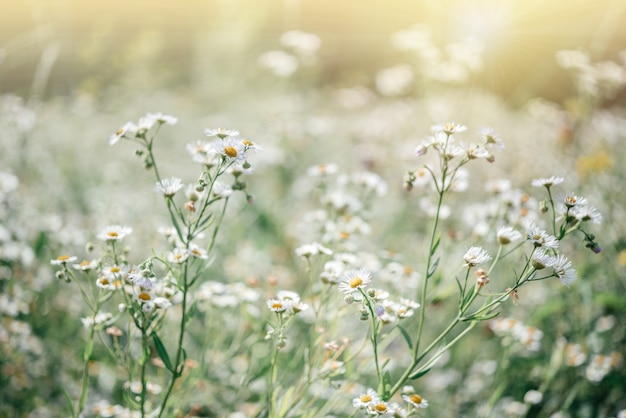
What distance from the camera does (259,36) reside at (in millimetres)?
7668

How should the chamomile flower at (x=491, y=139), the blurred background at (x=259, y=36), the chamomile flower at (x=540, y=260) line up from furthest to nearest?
1. the blurred background at (x=259, y=36)
2. the chamomile flower at (x=491, y=139)
3. the chamomile flower at (x=540, y=260)

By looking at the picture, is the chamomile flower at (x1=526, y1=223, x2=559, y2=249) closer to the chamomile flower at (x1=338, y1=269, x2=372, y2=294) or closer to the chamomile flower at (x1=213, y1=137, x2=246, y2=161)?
the chamomile flower at (x1=338, y1=269, x2=372, y2=294)

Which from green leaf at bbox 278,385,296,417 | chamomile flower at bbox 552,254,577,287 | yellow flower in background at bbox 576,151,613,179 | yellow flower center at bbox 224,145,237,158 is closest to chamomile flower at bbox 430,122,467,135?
chamomile flower at bbox 552,254,577,287

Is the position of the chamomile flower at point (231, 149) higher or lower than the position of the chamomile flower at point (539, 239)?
higher

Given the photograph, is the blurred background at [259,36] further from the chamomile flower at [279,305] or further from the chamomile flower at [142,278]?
the chamomile flower at [279,305]

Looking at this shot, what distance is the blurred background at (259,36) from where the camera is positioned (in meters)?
4.31

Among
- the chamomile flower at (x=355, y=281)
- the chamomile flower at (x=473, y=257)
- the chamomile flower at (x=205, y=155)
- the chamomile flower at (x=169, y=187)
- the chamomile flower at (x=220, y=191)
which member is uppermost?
the chamomile flower at (x=205, y=155)

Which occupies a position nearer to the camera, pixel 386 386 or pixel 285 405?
pixel 386 386

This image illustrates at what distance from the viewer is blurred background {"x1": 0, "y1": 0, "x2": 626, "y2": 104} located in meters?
4.31

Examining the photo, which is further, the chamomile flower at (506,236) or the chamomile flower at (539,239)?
the chamomile flower at (506,236)

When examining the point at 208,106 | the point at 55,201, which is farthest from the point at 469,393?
the point at 208,106

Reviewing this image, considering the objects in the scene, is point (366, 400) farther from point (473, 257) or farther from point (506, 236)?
point (506, 236)

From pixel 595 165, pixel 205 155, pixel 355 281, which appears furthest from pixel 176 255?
pixel 595 165

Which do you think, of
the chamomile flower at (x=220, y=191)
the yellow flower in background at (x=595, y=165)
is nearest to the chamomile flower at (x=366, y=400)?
the chamomile flower at (x=220, y=191)
